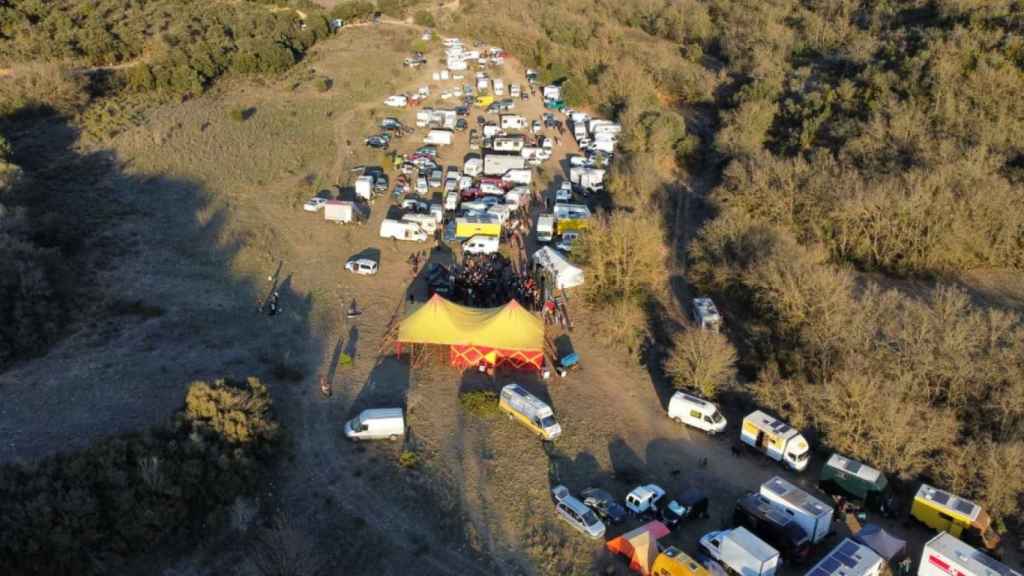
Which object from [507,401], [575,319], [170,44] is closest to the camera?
[507,401]

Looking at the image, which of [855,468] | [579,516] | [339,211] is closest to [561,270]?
[339,211]

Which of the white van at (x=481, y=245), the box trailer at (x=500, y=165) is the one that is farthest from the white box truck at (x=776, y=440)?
the box trailer at (x=500, y=165)

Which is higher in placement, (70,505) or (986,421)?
(986,421)

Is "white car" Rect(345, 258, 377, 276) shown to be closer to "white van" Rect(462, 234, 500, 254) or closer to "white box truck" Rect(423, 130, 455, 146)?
"white van" Rect(462, 234, 500, 254)

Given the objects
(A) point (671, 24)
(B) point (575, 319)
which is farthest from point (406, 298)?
(A) point (671, 24)

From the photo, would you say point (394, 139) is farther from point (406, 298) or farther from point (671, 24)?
point (671, 24)

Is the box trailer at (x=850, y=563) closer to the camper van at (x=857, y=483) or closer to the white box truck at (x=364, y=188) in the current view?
the camper van at (x=857, y=483)
